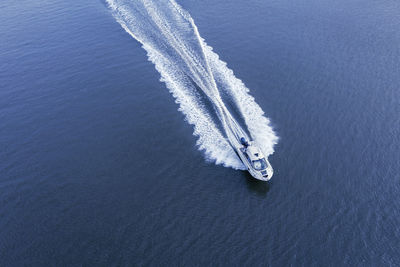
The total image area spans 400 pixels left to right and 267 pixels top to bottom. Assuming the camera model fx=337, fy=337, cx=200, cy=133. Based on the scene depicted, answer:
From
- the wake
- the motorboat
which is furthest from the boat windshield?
the wake

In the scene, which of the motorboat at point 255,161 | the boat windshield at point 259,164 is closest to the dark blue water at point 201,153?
the motorboat at point 255,161

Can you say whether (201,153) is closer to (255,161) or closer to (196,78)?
(255,161)

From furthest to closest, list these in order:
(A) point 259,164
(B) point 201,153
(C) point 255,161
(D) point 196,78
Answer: (D) point 196,78 < (B) point 201,153 < (C) point 255,161 < (A) point 259,164

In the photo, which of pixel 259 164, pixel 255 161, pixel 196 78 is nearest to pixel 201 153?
pixel 255 161

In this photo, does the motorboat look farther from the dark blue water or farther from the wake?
the wake

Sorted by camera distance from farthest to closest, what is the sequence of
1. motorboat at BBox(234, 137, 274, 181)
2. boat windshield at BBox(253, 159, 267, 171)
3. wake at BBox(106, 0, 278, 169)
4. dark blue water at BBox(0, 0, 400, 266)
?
1. wake at BBox(106, 0, 278, 169)
2. boat windshield at BBox(253, 159, 267, 171)
3. motorboat at BBox(234, 137, 274, 181)
4. dark blue water at BBox(0, 0, 400, 266)

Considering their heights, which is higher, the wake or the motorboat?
the wake

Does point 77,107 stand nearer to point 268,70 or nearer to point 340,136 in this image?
point 268,70
